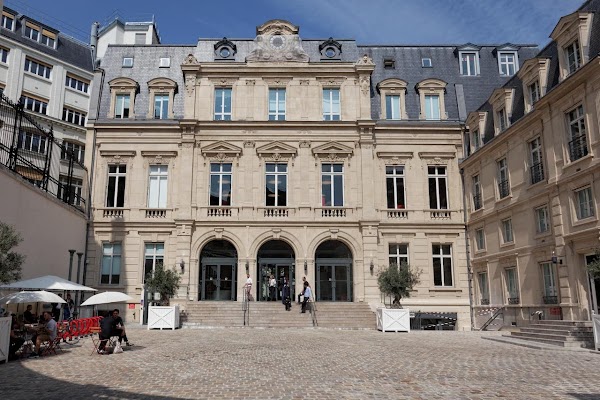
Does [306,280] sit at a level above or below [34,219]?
below

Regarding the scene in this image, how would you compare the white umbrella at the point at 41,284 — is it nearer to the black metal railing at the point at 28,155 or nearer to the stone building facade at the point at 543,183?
the black metal railing at the point at 28,155

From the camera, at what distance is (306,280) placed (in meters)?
27.0

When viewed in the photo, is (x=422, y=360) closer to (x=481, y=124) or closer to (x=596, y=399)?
(x=596, y=399)

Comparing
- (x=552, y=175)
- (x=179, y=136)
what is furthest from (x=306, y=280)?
(x=552, y=175)

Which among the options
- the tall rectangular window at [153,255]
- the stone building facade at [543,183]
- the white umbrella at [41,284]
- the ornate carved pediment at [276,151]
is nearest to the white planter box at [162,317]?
the white umbrella at [41,284]

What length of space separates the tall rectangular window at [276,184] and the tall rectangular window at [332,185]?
2.27 meters

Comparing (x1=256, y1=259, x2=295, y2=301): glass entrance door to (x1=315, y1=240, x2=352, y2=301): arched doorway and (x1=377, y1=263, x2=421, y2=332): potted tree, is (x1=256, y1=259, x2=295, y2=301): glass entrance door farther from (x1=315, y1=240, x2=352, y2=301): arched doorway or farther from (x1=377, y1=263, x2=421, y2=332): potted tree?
(x1=377, y1=263, x2=421, y2=332): potted tree

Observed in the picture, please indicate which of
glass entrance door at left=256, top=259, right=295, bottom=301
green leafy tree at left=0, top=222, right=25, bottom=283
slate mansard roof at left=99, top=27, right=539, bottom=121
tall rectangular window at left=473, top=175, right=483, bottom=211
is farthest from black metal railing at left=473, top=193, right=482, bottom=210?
green leafy tree at left=0, top=222, right=25, bottom=283

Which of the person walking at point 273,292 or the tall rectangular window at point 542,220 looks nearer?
the tall rectangular window at point 542,220

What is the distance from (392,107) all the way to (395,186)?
5.06 meters

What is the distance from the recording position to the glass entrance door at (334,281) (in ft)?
92.9

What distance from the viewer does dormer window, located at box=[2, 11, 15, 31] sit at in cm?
3803

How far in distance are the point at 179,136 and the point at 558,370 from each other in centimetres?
2372

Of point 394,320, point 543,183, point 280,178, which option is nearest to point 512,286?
point 543,183
